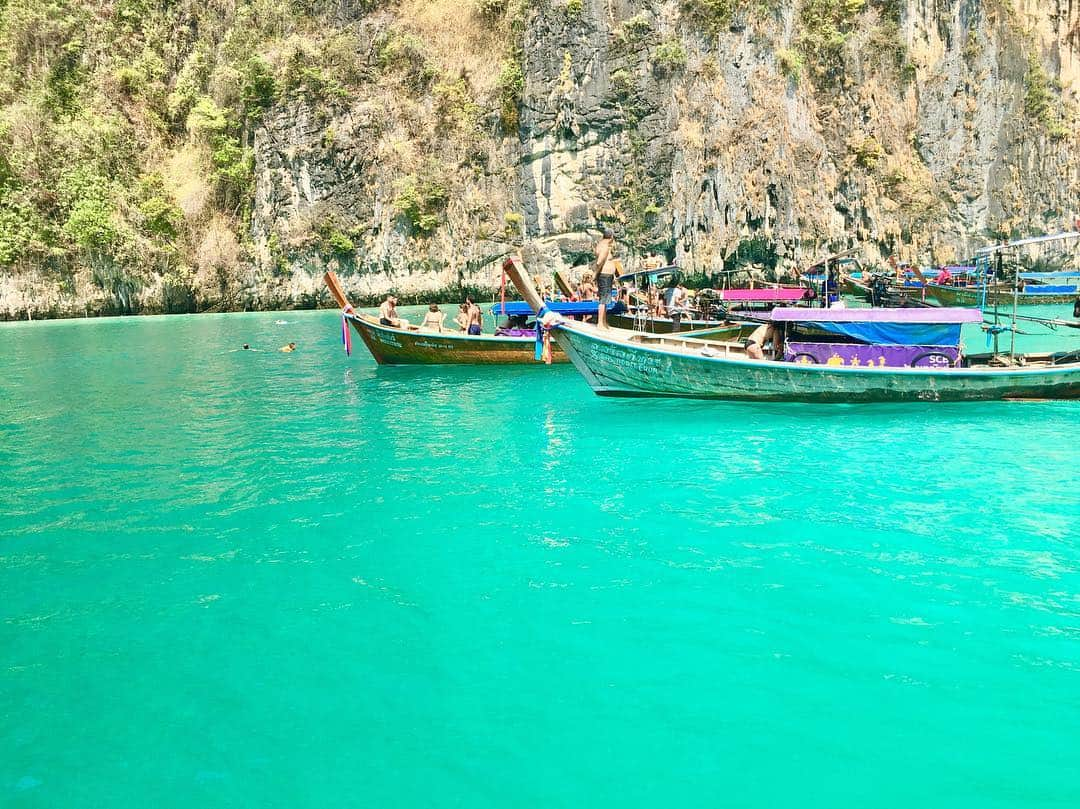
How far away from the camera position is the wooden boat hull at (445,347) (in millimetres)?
22141

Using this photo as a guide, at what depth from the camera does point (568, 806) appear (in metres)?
4.89

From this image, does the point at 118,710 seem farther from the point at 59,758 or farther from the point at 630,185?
the point at 630,185

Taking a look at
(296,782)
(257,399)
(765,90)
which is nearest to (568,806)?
(296,782)

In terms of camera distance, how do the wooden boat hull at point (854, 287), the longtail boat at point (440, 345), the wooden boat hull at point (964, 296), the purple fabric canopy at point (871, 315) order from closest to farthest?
the purple fabric canopy at point (871, 315)
the longtail boat at point (440, 345)
the wooden boat hull at point (964, 296)
the wooden boat hull at point (854, 287)

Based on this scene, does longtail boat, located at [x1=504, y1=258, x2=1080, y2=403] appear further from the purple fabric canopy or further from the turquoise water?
the turquoise water

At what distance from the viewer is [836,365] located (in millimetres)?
15875

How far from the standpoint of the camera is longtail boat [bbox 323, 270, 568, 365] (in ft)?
72.6

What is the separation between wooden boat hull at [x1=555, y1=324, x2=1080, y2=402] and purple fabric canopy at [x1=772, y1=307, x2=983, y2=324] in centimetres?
117

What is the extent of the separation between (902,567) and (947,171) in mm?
53853

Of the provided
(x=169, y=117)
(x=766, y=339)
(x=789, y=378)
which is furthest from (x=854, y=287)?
(x=169, y=117)

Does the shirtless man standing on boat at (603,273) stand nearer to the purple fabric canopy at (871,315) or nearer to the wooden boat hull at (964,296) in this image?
the purple fabric canopy at (871,315)

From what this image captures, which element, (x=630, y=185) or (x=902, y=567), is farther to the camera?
(x=630, y=185)

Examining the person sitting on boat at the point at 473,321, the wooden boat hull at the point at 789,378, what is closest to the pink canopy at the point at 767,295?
the person sitting on boat at the point at 473,321

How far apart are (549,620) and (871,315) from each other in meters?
12.1
